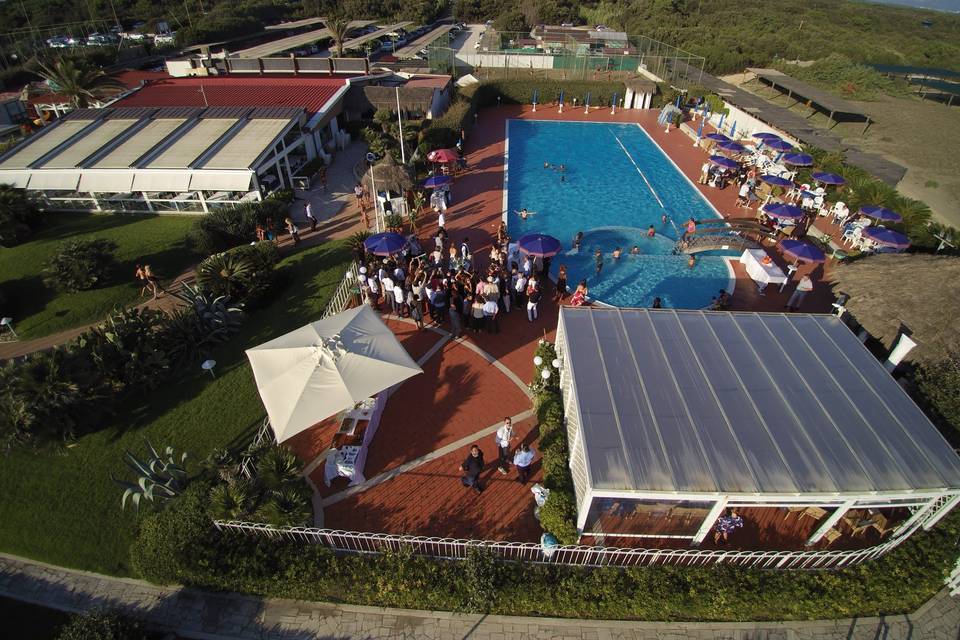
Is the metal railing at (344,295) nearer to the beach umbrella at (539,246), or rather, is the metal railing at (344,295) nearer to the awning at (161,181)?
the beach umbrella at (539,246)

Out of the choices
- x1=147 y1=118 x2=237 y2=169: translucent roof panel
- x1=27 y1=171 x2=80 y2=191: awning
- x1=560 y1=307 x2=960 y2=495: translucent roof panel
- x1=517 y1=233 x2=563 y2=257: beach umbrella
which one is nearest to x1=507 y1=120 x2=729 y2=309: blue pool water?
x1=517 y1=233 x2=563 y2=257: beach umbrella

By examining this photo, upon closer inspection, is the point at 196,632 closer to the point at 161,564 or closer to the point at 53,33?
the point at 161,564

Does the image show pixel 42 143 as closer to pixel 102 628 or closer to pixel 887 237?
pixel 102 628

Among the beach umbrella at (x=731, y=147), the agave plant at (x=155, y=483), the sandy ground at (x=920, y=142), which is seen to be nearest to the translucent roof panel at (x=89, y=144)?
the agave plant at (x=155, y=483)

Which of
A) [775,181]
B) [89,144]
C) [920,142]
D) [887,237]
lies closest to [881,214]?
[887,237]

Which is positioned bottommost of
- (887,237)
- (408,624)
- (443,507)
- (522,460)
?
(408,624)

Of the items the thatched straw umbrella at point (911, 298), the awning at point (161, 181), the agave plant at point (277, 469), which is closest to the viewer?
the agave plant at point (277, 469)

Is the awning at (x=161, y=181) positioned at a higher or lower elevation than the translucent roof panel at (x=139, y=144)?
lower
